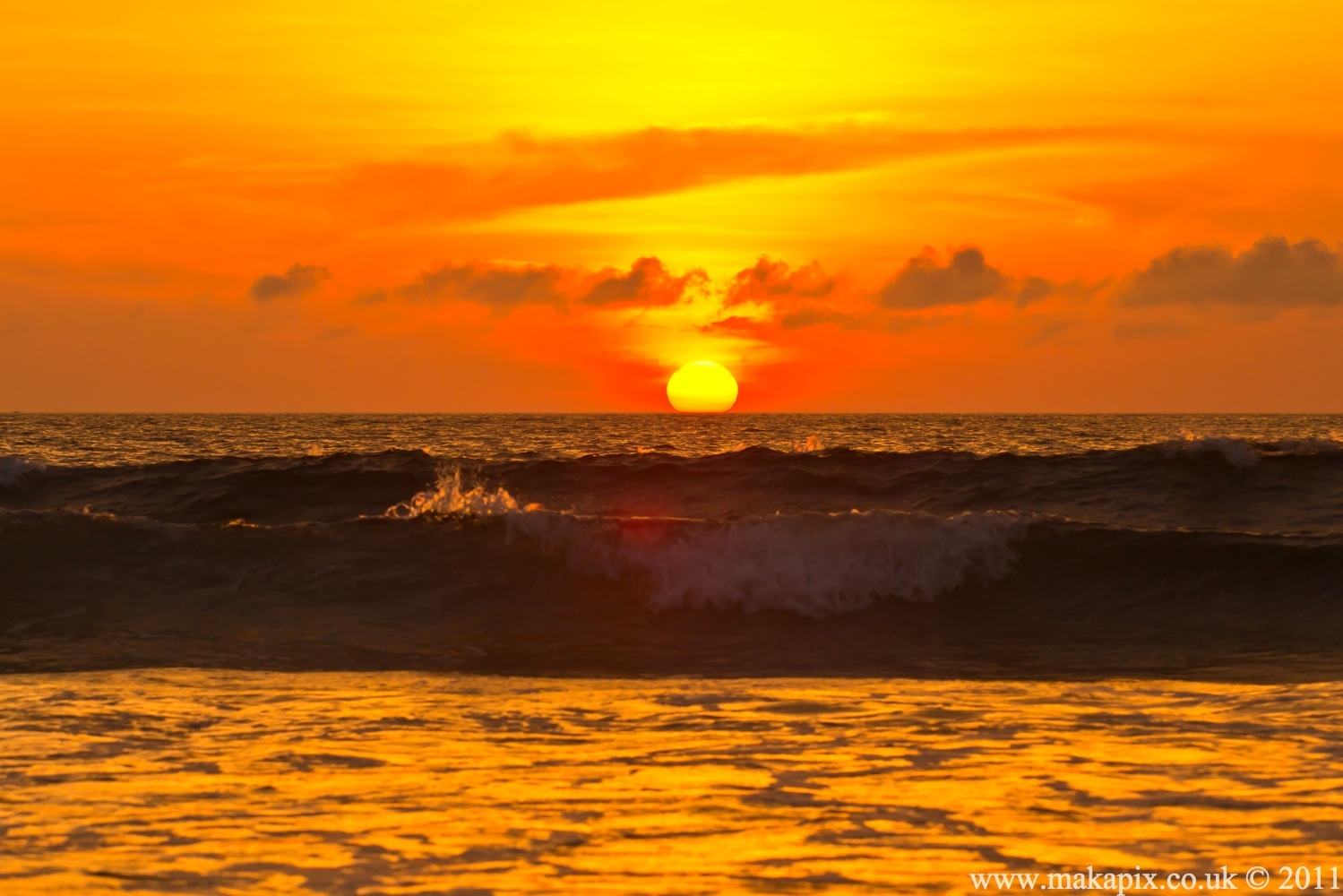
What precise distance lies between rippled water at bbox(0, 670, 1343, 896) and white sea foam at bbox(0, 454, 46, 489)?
21363mm

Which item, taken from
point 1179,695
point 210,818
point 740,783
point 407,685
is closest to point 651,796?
point 740,783

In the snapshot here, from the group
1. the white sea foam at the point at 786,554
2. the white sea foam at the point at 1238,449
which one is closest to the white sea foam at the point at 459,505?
the white sea foam at the point at 786,554

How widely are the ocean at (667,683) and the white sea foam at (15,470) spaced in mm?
1337

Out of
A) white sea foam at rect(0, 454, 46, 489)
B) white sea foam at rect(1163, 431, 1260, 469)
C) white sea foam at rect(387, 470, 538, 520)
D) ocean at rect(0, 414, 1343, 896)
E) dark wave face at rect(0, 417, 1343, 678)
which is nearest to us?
ocean at rect(0, 414, 1343, 896)

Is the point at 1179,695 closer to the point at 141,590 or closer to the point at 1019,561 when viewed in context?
→ the point at 1019,561

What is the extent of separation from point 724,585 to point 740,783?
9.87 meters

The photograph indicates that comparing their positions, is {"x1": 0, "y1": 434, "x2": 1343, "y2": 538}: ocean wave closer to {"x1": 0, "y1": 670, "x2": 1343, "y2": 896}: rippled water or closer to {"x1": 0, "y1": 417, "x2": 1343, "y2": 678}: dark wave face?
{"x1": 0, "y1": 417, "x2": 1343, "y2": 678}: dark wave face

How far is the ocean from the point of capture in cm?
A: 598

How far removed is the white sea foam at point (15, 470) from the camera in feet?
95.1

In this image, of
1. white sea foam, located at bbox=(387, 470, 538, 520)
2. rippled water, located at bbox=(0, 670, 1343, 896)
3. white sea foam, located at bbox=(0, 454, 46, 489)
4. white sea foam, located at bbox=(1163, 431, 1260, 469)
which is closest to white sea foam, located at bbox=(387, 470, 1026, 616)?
white sea foam, located at bbox=(387, 470, 538, 520)

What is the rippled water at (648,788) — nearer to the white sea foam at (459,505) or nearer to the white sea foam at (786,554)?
the white sea foam at (786,554)

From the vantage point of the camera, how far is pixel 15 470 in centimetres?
2938

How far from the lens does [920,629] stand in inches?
609

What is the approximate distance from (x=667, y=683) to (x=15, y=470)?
2455 centimetres
